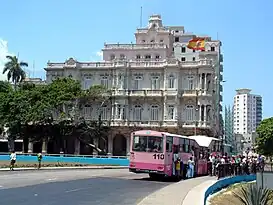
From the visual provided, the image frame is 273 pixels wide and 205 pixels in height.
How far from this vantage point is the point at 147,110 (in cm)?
7744

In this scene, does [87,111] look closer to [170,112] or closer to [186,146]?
[170,112]

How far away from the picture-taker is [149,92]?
253 feet

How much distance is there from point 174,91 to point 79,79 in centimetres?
1624

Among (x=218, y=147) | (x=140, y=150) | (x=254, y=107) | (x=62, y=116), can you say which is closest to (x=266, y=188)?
(x=140, y=150)

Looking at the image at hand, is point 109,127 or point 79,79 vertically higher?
point 79,79

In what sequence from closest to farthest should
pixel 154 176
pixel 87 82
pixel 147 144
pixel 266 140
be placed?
pixel 147 144 → pixel 154 176 → pixel 87 82 → pixel 266 140

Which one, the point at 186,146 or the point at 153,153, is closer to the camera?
the point at 153,153

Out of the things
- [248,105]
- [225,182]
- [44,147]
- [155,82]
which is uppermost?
[248,105]

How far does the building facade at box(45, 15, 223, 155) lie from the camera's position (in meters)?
74.5

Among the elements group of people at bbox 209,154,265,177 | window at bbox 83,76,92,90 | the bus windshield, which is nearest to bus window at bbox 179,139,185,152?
group of people at bbox 209,154,265,177

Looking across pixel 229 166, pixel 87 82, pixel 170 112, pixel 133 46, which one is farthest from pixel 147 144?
pixel 133 46

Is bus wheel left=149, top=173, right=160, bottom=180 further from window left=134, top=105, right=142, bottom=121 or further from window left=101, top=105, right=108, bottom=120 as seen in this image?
window left=101, top=105, right=108, bottom=120

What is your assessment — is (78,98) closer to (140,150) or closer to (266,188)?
(140,150)

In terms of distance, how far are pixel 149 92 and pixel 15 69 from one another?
27.4 m
